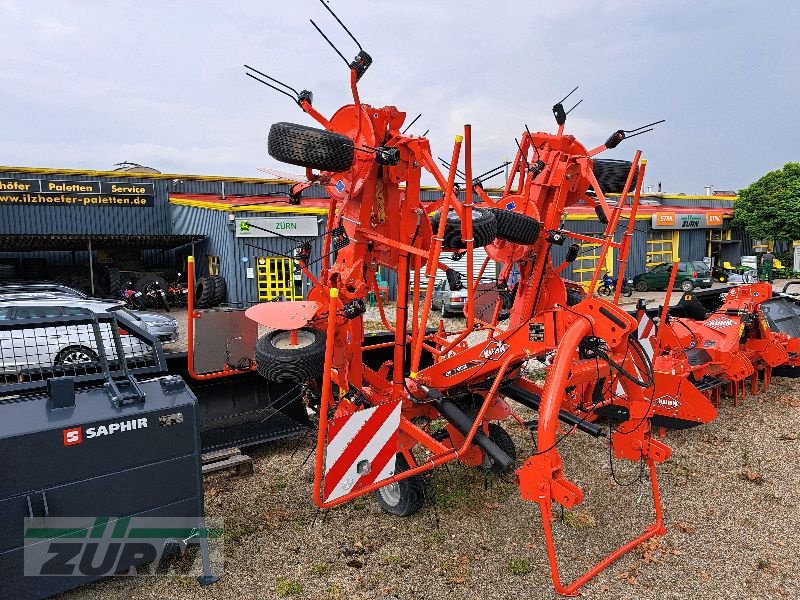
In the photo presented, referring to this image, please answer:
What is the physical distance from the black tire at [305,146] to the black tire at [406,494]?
7.45 feet

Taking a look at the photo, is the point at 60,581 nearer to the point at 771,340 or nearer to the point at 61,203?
the point at 771,340

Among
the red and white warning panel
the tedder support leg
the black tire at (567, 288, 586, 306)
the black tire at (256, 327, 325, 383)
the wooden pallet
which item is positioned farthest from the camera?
the black tire at (567, 288, 586, 306)

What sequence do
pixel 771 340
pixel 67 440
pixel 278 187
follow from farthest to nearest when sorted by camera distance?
pixel 278 187 < pixel 771 340 < pixel 67 440

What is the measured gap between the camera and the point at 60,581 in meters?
3.02

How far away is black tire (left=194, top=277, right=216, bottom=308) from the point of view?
57.7 ft

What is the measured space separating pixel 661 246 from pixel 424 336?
24403 millimetres

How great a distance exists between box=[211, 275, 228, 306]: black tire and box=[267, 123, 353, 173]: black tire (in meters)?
15.3

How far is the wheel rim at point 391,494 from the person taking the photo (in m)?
4.25

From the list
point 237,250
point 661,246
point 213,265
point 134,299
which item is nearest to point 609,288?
point 661,246

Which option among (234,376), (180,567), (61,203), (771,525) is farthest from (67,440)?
(61,203)

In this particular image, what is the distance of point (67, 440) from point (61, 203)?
20964 mm

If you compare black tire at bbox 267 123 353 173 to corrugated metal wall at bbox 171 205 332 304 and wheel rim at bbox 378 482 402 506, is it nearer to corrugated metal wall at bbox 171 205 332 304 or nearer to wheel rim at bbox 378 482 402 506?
wheel rim at bbox 378 482 402 506

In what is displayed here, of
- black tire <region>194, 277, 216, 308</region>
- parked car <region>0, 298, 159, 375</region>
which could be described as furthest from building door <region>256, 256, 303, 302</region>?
parked car <region>0, 298, 159, 375</region>

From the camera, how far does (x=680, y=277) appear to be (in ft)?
71.3
